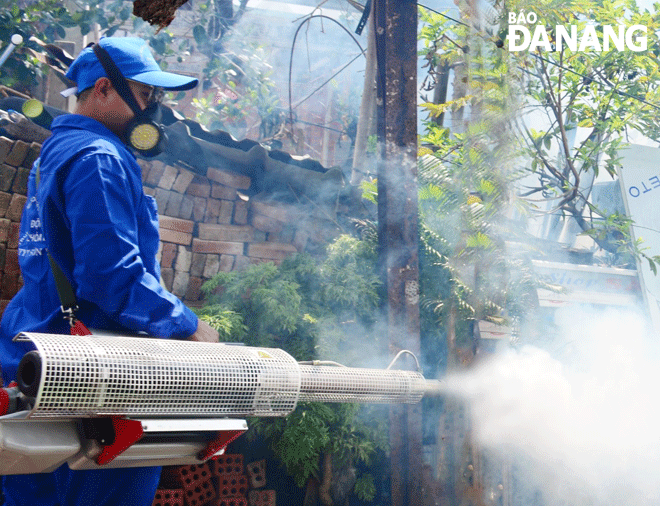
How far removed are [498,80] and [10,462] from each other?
4.43 m

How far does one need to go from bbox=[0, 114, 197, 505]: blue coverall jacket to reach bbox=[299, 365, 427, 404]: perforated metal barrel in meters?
0.54

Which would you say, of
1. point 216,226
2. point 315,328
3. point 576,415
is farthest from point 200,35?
point 576,415

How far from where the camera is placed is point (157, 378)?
2.02 metres

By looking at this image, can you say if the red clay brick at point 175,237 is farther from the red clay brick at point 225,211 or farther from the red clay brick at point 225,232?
the red clay brick at point 225,211

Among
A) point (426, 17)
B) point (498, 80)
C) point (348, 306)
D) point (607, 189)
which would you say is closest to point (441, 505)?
point (348, 306)

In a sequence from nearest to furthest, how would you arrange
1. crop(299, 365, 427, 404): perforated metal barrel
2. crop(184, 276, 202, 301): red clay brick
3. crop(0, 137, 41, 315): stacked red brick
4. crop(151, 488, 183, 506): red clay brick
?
crop(299, 365, 427, 404): perforated metal barrel
crop(151, 488, 183, 506): red clay brick
crop(0, 137, 41, 315): stacked red brick
crop(184, 276, 202, 301): red clay brick

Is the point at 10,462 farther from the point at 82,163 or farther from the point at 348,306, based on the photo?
the point at 348,306

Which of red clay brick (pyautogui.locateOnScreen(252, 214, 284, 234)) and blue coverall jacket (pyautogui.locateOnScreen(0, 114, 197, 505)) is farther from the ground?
red clay brick (pyautogui.locateOnScreen(252, 214, 284, 234))

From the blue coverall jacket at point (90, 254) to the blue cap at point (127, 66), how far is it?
209mm

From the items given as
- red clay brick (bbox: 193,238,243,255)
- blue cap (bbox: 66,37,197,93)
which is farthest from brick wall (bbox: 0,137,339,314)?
blue cap (bbox: 66,37,197,93)

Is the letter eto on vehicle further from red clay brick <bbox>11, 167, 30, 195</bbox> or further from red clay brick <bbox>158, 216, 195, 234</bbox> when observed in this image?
red clay brick <bbox>11, 167, 30, 195</bbox>

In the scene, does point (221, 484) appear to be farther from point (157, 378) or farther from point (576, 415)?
point (576, 415)

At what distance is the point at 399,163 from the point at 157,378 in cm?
314

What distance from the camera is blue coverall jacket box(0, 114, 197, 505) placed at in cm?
234
